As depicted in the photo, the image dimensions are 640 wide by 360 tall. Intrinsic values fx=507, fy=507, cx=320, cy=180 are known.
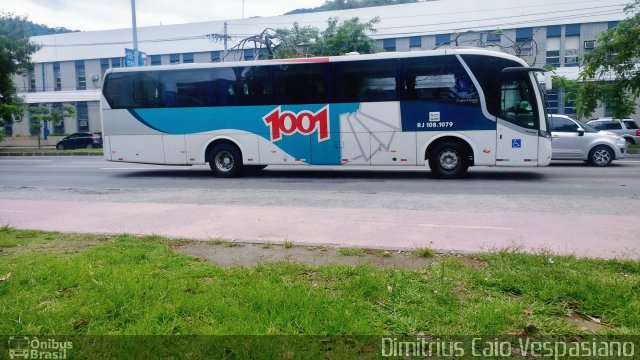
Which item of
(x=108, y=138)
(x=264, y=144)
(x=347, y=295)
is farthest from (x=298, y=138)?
(x=347, y=295)

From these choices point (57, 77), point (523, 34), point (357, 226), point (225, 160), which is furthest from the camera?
point (57, 77)

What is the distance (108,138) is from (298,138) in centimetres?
615

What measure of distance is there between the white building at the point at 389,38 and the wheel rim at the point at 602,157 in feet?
37.1

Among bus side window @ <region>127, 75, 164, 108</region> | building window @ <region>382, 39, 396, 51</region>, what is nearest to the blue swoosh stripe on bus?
bus side window @ <region>127, 75, 164, 108</region>

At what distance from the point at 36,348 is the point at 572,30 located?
4051 centimetres

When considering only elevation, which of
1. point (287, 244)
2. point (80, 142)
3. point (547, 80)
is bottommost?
point (287, 244)

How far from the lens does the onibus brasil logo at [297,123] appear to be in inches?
547

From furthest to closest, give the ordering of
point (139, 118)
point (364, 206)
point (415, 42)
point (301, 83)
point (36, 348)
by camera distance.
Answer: point (415, 42) < point (139, 118) < point (301, 83) < point (364, 206) < point (36, 348)

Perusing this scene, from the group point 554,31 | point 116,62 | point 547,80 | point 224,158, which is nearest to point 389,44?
point 554,31

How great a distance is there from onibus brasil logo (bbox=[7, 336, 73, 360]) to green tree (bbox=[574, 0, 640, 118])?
24188 millimetres

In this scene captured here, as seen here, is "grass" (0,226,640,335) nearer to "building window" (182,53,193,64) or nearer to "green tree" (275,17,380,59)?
"green tree" (275,17,380,59)

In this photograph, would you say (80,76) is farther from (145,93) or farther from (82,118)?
(145,93)

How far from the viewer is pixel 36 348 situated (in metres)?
3.32

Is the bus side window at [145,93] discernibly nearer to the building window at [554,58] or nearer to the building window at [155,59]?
the building window at [554,58]
